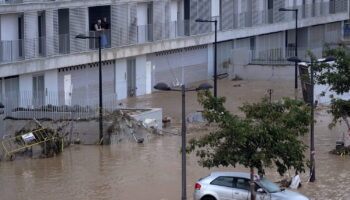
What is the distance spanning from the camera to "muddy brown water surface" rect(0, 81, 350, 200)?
1172 inches

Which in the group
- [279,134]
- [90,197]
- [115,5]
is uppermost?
[115,5]

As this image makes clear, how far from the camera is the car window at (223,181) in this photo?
26000 millimetres

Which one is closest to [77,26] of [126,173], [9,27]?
[9,27]

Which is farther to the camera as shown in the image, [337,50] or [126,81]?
[126,81]

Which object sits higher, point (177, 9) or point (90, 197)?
point (177, 9)

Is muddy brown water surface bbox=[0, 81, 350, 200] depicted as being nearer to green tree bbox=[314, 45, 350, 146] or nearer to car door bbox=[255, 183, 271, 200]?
green tree bbox=[314, 45, 350, 146]

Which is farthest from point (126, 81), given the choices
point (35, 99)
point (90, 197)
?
point (90, 197)

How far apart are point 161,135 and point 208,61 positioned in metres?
23.2

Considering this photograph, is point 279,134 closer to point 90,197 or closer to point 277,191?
point 277,191

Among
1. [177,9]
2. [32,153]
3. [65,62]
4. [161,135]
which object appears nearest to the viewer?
[32,153]

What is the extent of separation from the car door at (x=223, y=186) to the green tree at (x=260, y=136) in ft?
2.67

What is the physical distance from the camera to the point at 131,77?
54.4 meters

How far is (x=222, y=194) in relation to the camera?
25781 mm

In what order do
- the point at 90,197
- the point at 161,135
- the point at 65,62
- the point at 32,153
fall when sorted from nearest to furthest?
the point at 90,197
the point at 32,153
the point at 161,135
the point at 65,62
